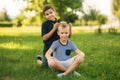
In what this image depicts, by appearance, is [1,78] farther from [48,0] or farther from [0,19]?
[0,19]

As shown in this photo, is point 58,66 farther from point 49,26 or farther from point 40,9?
point 40,9

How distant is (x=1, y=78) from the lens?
6.38m

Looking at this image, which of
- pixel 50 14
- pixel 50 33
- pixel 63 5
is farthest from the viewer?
pixel 63 5

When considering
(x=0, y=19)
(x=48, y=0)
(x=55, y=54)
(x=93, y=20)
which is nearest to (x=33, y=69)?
(x=55, y=54)

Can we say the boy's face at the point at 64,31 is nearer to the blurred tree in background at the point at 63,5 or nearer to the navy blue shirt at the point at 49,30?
the navy blue shirt at the point at 49,30

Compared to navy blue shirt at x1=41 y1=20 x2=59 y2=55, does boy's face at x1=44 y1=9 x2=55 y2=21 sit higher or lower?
higher

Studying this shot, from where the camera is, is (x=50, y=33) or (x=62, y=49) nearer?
(x=62, y=49)

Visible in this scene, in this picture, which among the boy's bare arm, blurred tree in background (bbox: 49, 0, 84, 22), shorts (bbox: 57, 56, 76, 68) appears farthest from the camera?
blurred tree in background (bbox: 49, 0, 84, 22)

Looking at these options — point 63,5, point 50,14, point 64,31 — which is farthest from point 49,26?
point 63,5

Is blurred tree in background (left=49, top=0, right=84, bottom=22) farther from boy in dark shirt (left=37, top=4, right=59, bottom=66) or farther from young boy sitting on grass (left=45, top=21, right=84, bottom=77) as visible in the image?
young boy sitting on grass (left=45, top=21, right=84, bottom=77)

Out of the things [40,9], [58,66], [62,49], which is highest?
[62,49]

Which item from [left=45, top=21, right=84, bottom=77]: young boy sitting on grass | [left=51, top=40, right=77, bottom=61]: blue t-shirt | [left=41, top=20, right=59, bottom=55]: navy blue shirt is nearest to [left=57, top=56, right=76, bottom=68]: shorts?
[left=45, top=21, right=84, bottom=77]: young boy sitting on grass

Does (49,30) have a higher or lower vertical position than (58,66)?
higher

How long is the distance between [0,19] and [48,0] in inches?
2109
